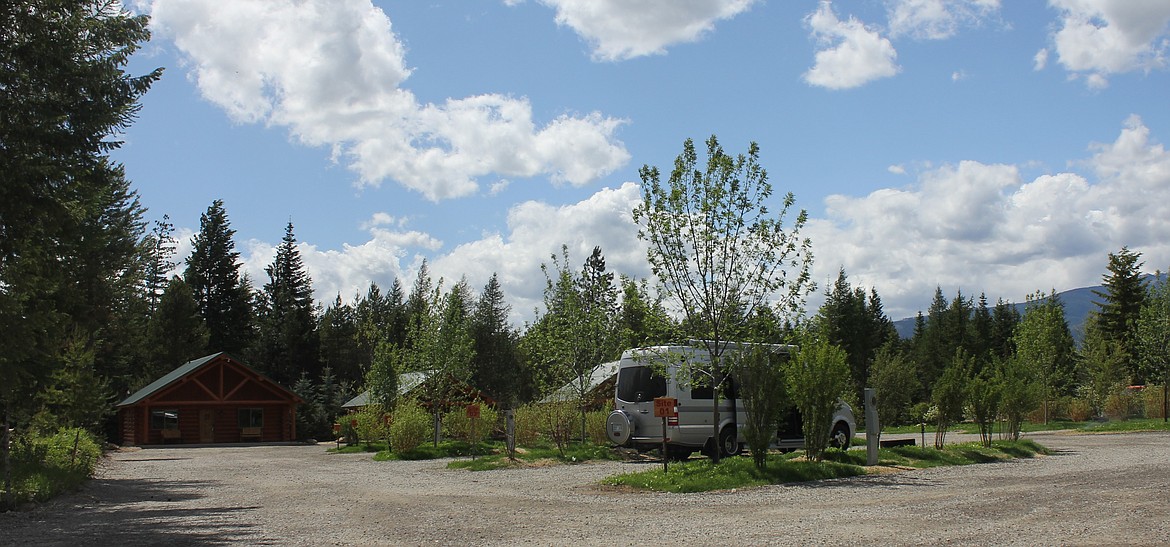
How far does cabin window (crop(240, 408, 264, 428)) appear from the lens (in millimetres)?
47062

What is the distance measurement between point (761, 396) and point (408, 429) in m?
14.2

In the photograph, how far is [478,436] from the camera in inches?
1150

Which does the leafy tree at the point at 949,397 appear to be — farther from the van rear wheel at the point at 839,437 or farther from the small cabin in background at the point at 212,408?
the small cabin in background at the point at 212,408

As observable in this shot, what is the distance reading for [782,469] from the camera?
14.7m

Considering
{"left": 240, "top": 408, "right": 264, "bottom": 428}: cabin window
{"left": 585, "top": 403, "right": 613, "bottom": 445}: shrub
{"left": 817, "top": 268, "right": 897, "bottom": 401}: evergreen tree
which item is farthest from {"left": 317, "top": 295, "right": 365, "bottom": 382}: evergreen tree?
{"left": 585, "top": 403, "right": 613, "bottom": 445}: shrub

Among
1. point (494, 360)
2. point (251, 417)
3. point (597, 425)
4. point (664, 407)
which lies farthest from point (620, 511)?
point (494, 360)

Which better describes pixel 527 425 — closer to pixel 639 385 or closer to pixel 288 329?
pixel 639 385

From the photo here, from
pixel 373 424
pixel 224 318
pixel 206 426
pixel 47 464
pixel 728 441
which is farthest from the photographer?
pixel 224 318

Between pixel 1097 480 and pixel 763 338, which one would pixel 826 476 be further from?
pixel 1097 480

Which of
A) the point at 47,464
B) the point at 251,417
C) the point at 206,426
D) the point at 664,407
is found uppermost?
the point at 664,407

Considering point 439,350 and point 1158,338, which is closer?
point 439,350

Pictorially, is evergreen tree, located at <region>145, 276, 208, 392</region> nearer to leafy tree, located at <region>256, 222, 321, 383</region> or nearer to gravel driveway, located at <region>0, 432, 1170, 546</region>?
Result: leafy tree, located at <region>256, 222, 321, 383</region>

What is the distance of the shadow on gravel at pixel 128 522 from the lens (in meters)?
9.41

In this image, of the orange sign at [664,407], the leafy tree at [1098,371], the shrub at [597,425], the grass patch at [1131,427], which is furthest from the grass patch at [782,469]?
the leafy tree at [1098,371]
